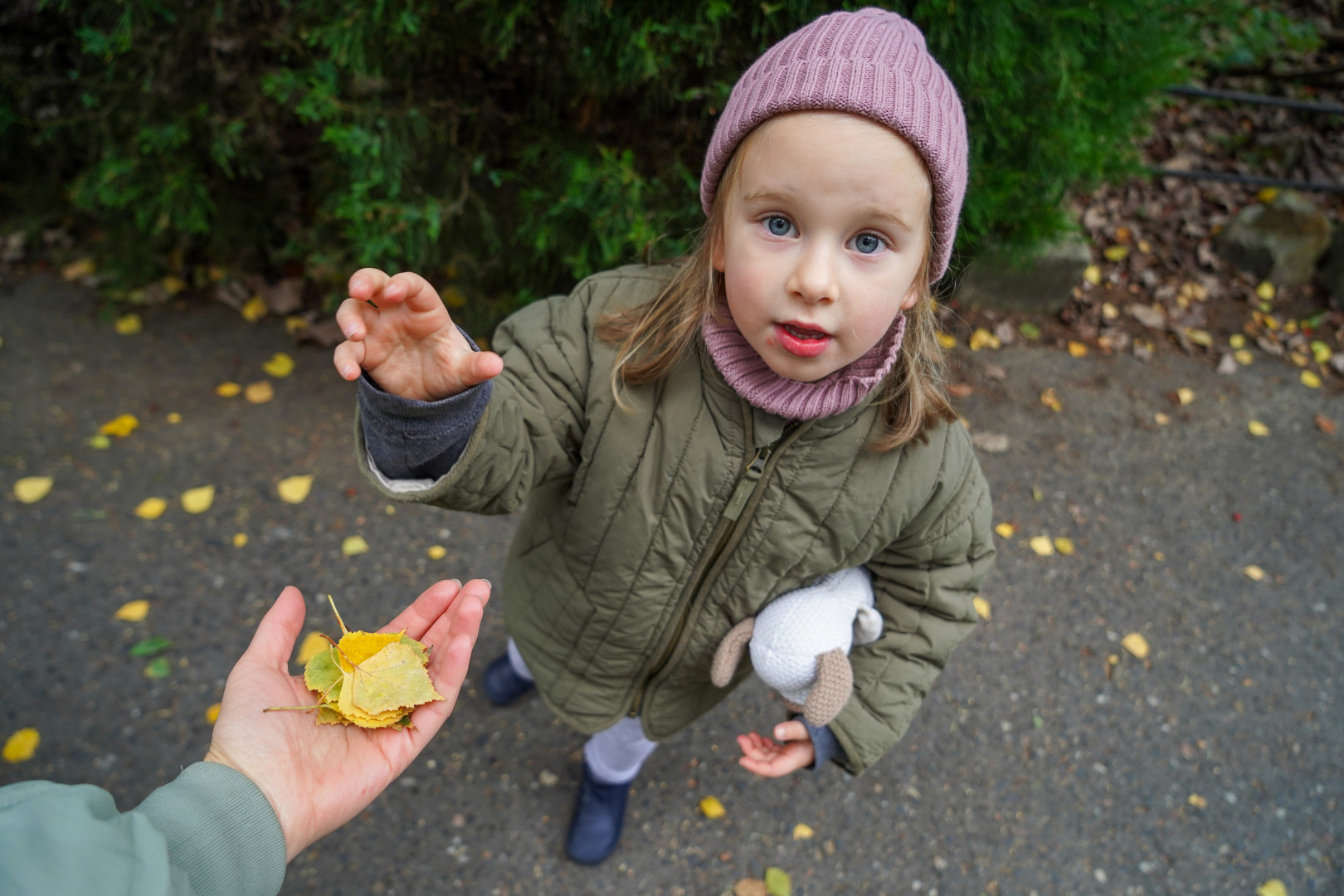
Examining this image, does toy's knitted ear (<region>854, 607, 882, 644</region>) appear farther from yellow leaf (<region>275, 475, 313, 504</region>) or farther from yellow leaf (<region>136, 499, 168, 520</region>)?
yellow leaf (<region>136, 499, 168, 520</region>)

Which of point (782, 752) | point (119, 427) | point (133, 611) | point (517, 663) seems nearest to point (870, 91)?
point (782, 752)

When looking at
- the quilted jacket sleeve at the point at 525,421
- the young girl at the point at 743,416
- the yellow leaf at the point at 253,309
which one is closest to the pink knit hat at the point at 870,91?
the young girl at the point at 743,416

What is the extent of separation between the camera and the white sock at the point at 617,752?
7.28 feet

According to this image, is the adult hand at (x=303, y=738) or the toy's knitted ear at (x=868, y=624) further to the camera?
the toy's knitted ear at (x=868, y=624)

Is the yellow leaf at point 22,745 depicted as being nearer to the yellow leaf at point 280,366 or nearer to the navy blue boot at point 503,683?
the navy blue boot at point 503,683

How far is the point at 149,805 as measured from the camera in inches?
44.8

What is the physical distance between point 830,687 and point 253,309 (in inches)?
124

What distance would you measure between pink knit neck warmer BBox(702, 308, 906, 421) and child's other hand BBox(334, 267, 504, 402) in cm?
44

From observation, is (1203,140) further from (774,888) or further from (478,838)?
(478,838)

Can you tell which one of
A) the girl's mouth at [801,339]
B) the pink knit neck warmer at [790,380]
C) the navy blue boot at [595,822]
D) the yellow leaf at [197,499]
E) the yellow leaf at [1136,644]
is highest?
the girl's mouth at [801,339]

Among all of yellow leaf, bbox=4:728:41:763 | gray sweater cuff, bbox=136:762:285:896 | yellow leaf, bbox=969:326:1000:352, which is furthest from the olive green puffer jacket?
yellow leaf, bbox=969:326:1000:352

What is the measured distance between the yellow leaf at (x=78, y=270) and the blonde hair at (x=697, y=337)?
3.26 metres

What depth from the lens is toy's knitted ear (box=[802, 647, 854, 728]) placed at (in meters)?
1.67

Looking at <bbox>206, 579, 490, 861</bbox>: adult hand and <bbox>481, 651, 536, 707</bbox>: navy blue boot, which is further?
<bbox>481, 651, 536, 707</bbox>: navy blue boot
